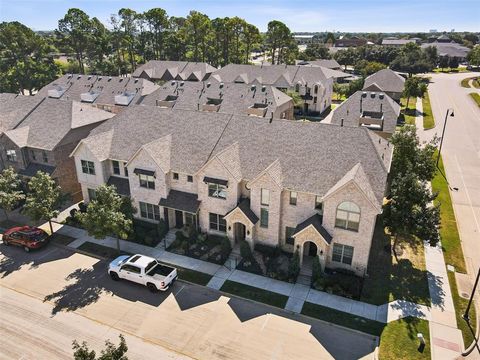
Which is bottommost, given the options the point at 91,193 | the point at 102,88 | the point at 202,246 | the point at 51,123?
the point at 202,246

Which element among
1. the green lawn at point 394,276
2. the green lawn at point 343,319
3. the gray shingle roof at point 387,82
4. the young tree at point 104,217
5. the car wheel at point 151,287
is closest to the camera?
the green lawn at point 343,319

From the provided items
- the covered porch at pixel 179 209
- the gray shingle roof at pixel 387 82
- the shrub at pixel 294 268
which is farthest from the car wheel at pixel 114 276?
the gray shingle roof at pixel 387 82

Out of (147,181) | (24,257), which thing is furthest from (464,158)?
(24,257)

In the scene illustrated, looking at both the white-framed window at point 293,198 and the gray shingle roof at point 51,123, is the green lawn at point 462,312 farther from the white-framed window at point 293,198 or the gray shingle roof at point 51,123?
the gray shingle roof at point 51,123

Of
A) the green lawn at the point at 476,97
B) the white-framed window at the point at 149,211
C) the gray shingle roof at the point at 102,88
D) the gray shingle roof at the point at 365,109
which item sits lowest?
the white-framed window at the point at 149,211

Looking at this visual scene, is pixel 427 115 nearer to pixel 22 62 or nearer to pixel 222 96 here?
pixel 222 96
